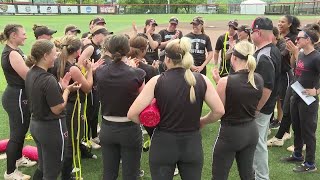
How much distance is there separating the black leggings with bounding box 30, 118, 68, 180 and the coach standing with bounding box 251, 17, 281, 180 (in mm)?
2568

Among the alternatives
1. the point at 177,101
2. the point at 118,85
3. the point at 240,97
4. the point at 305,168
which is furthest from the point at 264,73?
the point at 305,168

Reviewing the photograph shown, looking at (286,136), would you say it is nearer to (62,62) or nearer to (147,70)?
(147,70)

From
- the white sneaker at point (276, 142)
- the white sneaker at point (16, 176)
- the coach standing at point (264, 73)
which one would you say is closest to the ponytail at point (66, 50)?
the white sneaker at point (16, 176)

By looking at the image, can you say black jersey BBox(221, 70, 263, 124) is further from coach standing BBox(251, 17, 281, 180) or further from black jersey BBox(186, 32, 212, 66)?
black jersey BBox(186, 32, 212, 66)

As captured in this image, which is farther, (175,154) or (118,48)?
(118,48)

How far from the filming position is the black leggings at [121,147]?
406 centimetres

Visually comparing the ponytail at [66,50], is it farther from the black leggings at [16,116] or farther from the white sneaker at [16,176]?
the white sneaker at [16,176]

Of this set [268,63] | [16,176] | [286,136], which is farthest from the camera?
[286,136]

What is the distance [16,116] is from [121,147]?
205cm

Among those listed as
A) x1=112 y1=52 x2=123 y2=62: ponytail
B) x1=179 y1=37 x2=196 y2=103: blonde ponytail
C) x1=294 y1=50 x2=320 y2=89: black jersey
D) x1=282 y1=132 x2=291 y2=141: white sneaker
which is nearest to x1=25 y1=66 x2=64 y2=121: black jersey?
x1=112 y1=52 x2=123 y2=62: ponytail

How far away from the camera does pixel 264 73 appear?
4551 mm

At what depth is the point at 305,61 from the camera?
18.2 feet

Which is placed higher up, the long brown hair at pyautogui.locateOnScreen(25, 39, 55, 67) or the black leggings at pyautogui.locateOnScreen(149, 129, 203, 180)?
the long brown hair at pyautogui.locateOnScreen(25, 39, 55, 67)

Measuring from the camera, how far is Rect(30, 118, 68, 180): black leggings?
4.19 meters
